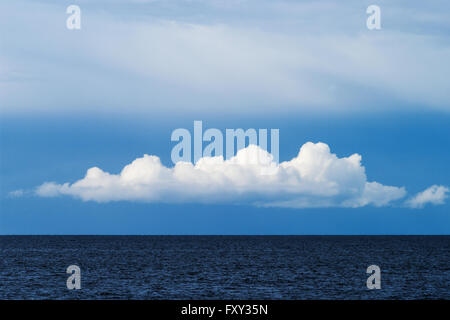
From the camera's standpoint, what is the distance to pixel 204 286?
63.3 m

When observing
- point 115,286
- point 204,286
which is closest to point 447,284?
point 204,286

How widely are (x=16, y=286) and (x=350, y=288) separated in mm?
36628

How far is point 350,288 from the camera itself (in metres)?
62.1
